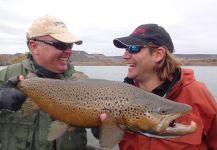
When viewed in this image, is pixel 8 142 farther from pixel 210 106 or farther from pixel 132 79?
pixel 210 106

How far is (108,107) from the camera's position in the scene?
15.7ft

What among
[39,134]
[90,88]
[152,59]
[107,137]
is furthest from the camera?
[39,134]

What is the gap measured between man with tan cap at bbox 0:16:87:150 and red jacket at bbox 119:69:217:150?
1.09m

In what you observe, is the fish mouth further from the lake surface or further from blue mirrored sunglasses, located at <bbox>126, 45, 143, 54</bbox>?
the lake surface

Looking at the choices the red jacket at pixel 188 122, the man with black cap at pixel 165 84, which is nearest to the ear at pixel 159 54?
the man with black cap at pixel 165 84

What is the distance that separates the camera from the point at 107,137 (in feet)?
15.3

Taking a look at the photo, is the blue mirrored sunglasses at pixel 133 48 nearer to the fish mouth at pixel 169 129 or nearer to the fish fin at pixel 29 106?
the fish mouth at pixel 169 129

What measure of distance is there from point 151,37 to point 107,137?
5.31 ft

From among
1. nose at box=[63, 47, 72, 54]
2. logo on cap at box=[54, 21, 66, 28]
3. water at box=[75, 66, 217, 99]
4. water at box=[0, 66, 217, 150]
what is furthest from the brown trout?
water at box=[75, 66, 217, 99]

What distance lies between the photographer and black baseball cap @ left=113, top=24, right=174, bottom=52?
17.8 ft

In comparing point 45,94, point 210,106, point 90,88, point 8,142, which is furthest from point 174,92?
point 8,142

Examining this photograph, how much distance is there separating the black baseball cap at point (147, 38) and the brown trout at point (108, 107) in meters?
0.78

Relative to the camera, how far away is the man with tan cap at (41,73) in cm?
579

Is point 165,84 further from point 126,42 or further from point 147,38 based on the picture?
point 126,42
